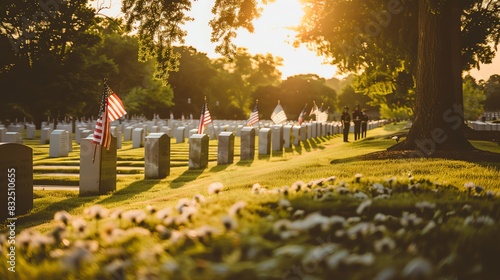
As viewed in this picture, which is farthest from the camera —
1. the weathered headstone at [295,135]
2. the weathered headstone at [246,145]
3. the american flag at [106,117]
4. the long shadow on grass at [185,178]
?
the weathered headstone at [295,135]

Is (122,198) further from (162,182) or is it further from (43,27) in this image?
(43,27)

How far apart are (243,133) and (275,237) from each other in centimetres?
1596

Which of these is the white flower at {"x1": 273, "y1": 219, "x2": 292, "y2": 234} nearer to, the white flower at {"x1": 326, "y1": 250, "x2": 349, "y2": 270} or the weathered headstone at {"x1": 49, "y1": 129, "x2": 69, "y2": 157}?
the white flower at {"x1": 326, "y1": 250, "x2": 349, "y2": 270}

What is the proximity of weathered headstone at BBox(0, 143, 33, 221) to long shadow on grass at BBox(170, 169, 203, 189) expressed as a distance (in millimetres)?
3761

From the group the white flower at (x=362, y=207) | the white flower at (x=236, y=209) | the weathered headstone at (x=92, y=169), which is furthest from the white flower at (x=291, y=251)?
the weathered headstone at (x=92, y=169)

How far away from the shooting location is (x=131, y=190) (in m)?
12.8

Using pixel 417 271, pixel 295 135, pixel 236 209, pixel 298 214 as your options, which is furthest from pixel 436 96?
pixel 417 271

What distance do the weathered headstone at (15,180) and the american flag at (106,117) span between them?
6.61ft

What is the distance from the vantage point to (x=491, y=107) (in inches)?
4727

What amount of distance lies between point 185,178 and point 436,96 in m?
7.85

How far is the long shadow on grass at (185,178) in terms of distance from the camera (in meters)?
13.5

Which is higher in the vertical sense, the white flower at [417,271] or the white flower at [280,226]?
the white flower at [280,226]

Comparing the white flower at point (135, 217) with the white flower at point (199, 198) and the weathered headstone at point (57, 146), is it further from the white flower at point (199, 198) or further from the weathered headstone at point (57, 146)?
the weathered headstone at point (57, 146)

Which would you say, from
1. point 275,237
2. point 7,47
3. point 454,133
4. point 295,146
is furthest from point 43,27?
point 275,237
